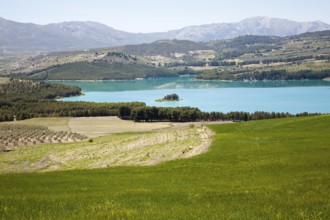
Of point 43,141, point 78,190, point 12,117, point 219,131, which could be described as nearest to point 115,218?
point 78,190

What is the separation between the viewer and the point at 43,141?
319ft

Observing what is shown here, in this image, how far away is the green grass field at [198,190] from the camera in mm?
15961

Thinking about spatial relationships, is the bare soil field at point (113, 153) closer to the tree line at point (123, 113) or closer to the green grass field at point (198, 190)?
the green grass field at point (198, 190)

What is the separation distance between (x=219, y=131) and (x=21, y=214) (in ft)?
172

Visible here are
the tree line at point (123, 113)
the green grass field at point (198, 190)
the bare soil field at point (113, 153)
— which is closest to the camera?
the green grass field at point (198, 190)

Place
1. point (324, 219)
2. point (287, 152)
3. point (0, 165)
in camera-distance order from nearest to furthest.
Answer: point (324, 219)
point (287, 152)
point (0, 165)

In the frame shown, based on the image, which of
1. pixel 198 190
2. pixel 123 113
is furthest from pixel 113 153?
pixel 123 113

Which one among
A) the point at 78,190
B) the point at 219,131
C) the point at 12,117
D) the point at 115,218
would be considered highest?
the point at 115,218

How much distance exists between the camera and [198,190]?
71.4ft

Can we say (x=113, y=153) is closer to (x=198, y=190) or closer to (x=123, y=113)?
(x=198, y=190)

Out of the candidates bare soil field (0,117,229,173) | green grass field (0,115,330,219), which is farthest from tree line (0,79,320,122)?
green grass field (0,115,330,219)

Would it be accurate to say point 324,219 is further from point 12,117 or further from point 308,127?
point 12,117

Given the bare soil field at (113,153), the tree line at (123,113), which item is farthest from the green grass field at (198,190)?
the tree line at (123,113)

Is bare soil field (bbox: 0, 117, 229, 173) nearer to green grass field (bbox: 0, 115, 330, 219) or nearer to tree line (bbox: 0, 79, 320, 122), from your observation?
green grass field (bbox: 0, 115, 330, 219)
